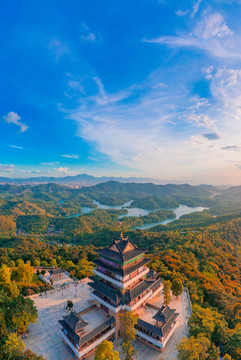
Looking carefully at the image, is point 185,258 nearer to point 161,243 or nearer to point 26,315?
point 161,243

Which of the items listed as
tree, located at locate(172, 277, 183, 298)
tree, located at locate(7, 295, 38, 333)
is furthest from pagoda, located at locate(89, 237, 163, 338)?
tree, located at locate(7, 295, 38, 333)

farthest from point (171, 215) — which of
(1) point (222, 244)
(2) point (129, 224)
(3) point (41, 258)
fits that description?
(3) point (41, 258)

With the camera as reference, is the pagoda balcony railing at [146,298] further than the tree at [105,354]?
Yes

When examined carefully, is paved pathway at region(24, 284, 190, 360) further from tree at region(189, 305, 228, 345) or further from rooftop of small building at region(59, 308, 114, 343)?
rooftop of small building at region(59, 308, 114, 343)

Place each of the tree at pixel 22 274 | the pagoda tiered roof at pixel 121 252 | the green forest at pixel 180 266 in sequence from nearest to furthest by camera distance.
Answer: the green forest at pixel 180 266, the pagoda tiered roof at pixel 121 252, the tree at pixel 22 274

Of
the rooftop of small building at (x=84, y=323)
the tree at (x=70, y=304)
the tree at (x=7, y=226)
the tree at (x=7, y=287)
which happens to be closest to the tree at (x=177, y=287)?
the rooftop of small building at (x=84, y=323)

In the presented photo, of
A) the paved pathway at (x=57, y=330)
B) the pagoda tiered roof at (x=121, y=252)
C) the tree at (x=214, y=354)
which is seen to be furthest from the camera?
the pagoda tiered roof at (x=121, y=252)

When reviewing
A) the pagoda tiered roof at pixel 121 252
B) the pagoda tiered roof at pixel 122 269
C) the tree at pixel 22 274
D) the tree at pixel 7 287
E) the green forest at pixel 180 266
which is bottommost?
the green forest at pixel 180 266

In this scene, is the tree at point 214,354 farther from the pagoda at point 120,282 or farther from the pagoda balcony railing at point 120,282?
the pagoda balcony railing at point 120,282
